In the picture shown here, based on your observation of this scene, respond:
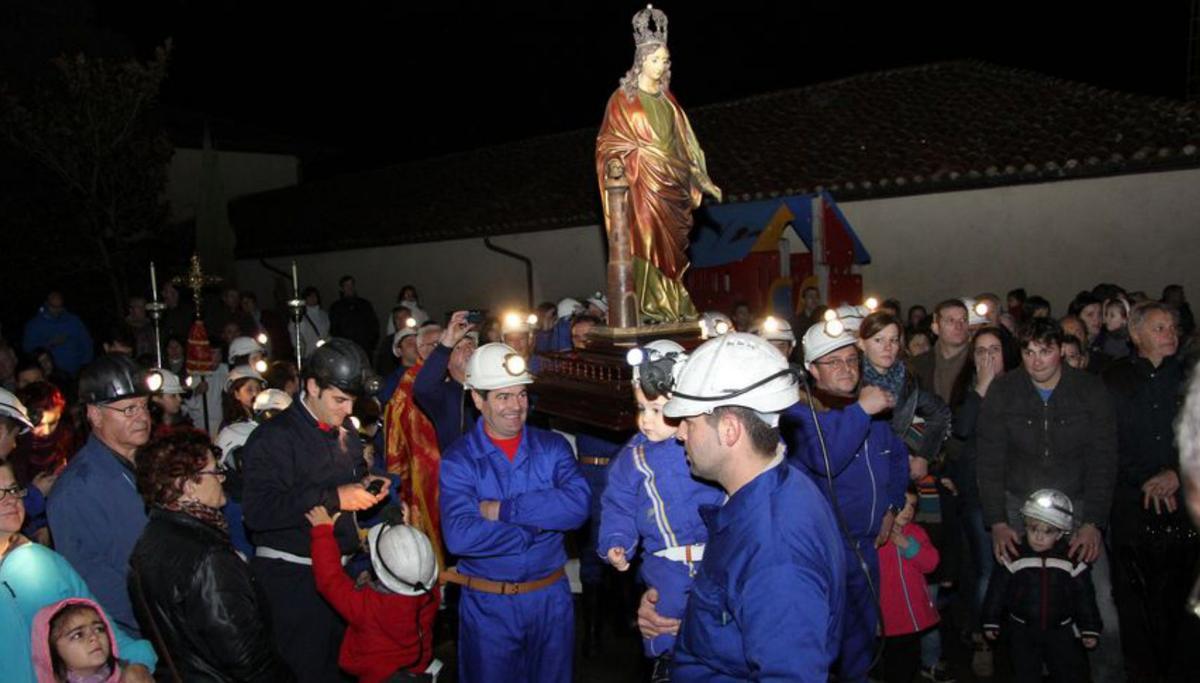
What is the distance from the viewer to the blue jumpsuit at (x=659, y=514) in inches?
142

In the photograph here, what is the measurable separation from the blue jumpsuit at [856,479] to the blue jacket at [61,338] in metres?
10.2

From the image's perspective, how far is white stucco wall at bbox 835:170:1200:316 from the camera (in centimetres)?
1155

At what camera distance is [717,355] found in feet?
8.79

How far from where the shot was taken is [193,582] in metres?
3.26

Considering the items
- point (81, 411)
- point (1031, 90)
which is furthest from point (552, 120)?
point (81, 411)

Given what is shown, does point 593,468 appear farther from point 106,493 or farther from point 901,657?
point 106,493

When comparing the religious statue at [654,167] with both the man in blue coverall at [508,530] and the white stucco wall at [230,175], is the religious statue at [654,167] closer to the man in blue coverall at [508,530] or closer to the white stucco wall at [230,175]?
the man in blue coverall at [508,530]

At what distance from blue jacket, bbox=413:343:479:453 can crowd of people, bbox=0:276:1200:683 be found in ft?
0.06

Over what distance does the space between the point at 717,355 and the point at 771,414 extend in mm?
233

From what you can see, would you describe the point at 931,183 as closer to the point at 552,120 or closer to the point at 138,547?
the point at 138,547

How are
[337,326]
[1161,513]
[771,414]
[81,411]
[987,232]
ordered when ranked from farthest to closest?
[337,326] < [987,232] < [81,411] < [1161,513] < [771,414]

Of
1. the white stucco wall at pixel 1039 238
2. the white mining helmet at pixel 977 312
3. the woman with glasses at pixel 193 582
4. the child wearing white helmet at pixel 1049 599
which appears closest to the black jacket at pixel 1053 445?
the child wearing white helmet at pixel 1049 599

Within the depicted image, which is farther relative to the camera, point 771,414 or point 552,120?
point 552,120

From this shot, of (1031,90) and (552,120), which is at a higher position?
(552,120)
